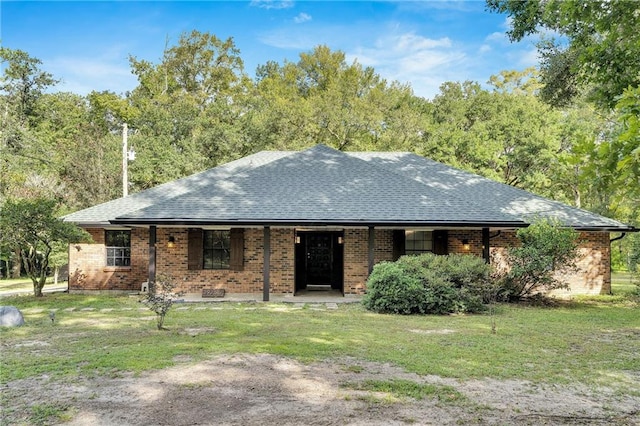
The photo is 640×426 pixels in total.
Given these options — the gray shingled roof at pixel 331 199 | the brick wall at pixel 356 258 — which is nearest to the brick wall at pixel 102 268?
the gray shingled roof at pixel 331 199

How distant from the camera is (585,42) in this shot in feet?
30.5

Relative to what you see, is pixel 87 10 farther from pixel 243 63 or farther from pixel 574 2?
pixel 243 63

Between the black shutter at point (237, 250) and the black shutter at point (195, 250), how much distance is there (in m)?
0.98

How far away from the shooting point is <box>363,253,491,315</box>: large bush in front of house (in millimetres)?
10570

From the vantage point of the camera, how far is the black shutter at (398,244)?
46.3 ft

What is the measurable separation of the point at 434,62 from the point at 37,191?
782 inches

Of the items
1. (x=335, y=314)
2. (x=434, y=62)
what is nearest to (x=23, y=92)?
(x=434, y=62)

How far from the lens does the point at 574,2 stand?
20.2ft

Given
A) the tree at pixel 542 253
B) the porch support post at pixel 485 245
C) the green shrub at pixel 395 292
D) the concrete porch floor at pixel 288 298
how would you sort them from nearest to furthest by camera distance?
the green shrub at pixel 395 292, the tree at pixel 542 253, the concrete porch floor at pixel 288 298, the porch support post at pixel 485 245

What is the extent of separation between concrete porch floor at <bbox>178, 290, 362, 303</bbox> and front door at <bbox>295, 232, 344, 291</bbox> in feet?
3.24

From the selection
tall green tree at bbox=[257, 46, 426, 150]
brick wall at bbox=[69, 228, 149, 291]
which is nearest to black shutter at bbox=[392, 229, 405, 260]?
brick wall at bbox=[69, 228, 149, 291]

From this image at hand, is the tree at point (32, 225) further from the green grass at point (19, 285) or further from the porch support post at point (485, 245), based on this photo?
the porch support post at point (485, 245)

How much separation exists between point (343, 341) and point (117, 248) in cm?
1106

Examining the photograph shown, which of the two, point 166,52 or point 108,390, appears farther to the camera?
point 166,52
